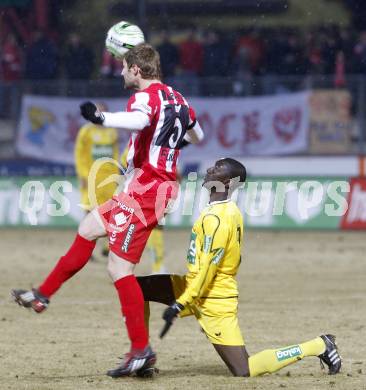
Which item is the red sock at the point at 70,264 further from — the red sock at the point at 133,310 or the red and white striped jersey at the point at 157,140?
the red and white striped jersey at the point at 157,140

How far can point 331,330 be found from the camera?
9.84 meters

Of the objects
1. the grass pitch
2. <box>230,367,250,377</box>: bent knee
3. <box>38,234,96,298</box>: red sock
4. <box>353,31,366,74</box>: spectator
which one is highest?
<box>353,31,366,74</box>: spectator

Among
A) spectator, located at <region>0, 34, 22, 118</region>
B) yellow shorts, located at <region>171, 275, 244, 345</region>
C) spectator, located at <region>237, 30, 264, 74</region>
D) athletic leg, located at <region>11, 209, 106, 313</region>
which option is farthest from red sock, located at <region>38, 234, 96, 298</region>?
spectator, located at <region>237, 30, 264, 74</region>

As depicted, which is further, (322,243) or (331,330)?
(322,243)

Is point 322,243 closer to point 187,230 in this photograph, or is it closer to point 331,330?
point 187,230

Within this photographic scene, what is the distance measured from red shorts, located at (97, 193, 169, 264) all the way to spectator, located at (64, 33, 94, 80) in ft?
44.4

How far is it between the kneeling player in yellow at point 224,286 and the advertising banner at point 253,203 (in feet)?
34.4

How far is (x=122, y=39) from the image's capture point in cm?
799

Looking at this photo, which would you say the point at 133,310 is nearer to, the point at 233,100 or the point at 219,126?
the point at 219,126

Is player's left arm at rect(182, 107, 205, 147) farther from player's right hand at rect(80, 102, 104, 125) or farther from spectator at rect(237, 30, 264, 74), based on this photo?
spectator at rect(237, 30, 264, 74)

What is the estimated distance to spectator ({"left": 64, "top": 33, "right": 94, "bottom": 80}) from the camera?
21000mm

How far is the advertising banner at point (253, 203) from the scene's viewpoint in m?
18.4

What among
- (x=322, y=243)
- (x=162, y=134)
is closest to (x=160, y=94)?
(x=162, y=134)

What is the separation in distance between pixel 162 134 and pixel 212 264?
0.96m
